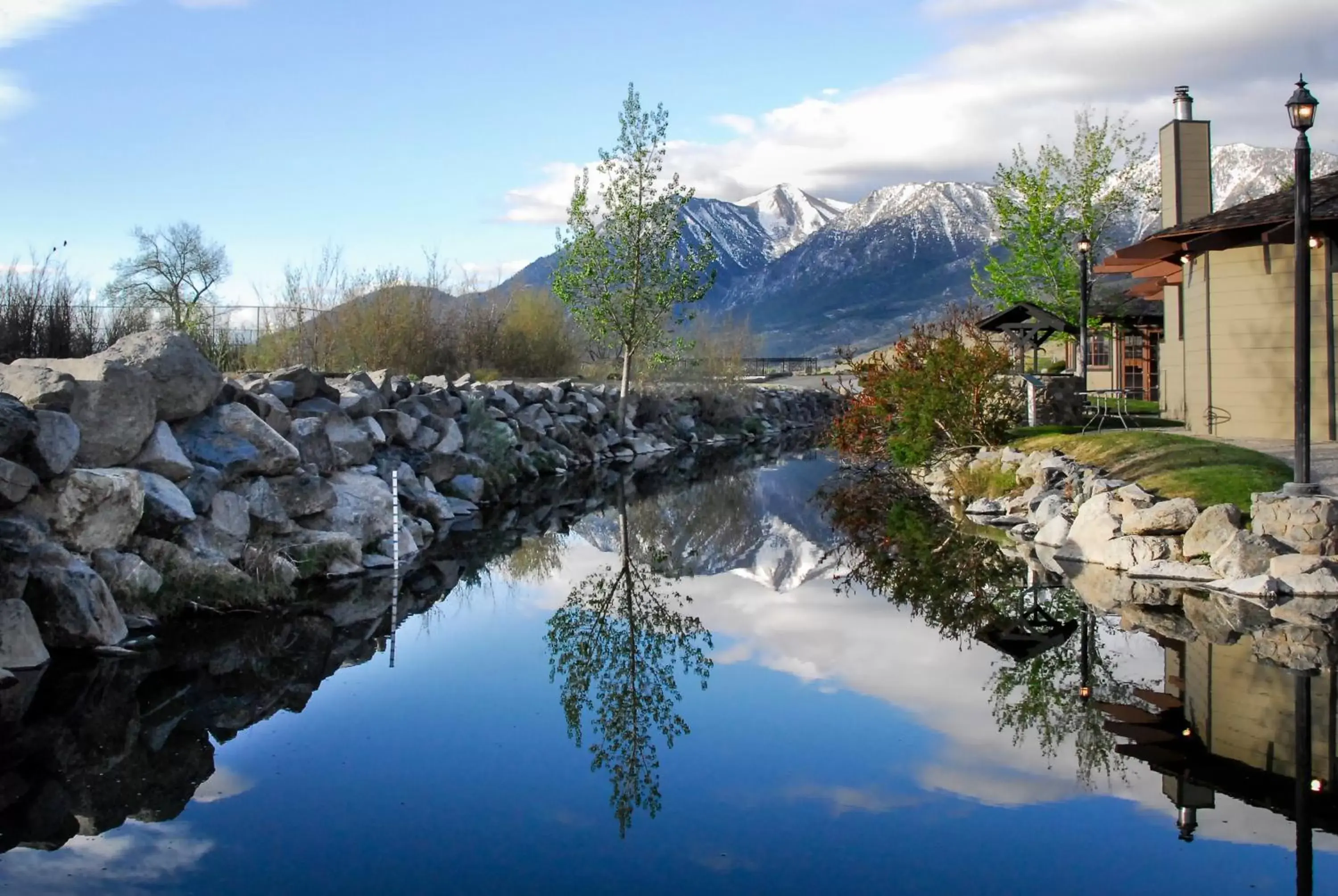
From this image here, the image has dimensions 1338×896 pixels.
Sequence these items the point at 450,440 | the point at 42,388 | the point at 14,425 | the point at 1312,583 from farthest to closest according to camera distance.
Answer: the point at 450,440 < the point at 1312,583 < the point at 42,388 < the point at 14,425

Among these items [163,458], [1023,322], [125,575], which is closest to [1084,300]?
[1023,322]

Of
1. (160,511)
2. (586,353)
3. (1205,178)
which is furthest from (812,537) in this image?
(586,353)

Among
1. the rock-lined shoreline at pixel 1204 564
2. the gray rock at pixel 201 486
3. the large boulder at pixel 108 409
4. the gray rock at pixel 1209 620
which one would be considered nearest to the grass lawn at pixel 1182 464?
the rock-lined shoreline at pixel 1204 564

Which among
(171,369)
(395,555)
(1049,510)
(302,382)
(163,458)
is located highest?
(171,369)

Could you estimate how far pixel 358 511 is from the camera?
14.2m

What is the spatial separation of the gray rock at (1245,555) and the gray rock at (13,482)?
996 cm

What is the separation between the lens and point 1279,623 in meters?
9.95

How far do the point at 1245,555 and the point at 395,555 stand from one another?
8318mm

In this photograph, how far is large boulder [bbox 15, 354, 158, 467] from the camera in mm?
10992

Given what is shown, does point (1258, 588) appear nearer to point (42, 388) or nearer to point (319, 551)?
point (319, 551)

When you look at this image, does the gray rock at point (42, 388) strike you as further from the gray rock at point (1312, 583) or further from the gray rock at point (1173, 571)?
the gray rock at point (1312, 583)

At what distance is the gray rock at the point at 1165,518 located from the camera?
1267 centimetres

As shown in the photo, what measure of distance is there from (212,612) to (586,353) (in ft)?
108

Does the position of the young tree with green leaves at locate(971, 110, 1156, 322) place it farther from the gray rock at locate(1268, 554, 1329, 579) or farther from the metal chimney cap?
the gray rock at locate(1268, 554, 1329, 579)
